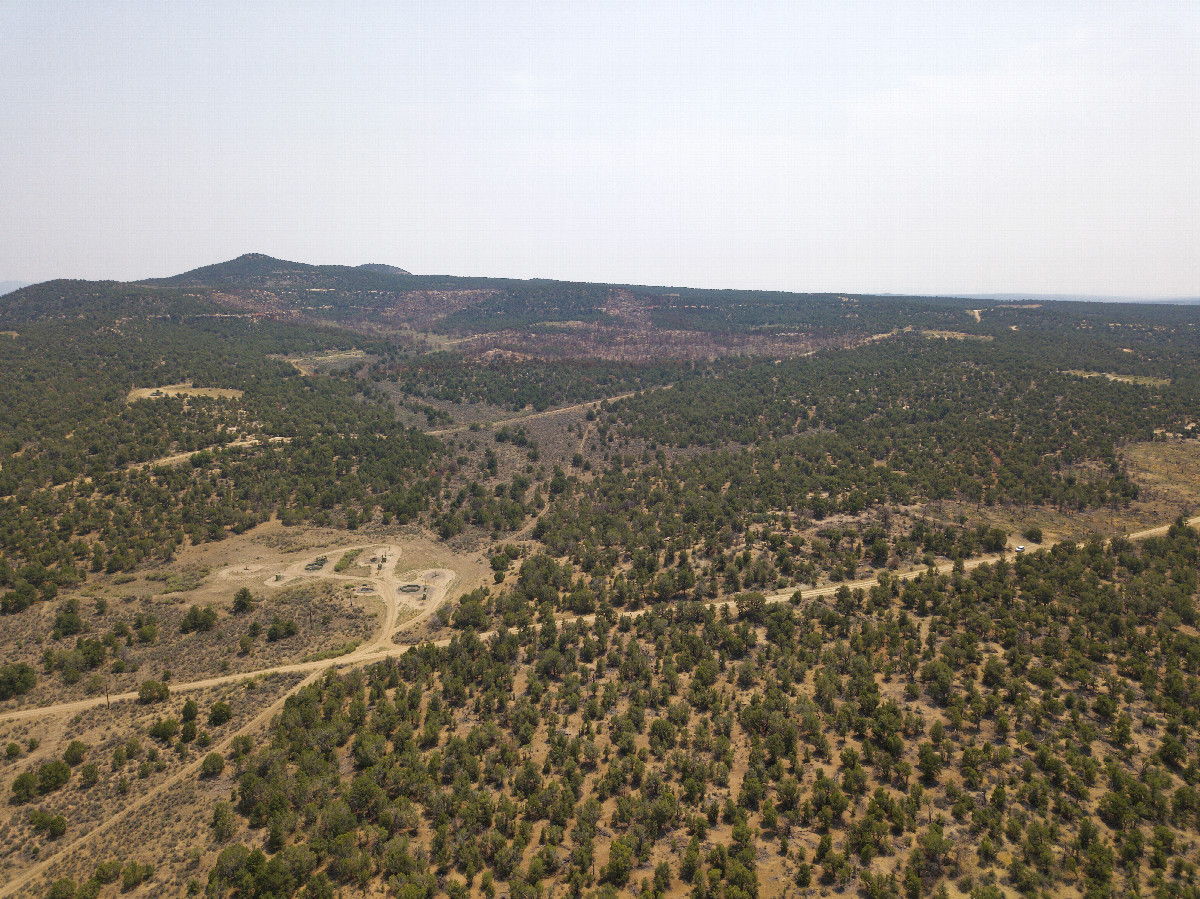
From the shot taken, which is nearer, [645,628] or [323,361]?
[645,628]

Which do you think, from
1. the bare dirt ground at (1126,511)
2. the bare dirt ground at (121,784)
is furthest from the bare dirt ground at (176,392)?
the bare dirt ground at (1126,511)

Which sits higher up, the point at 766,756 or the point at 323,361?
the point at 323,361

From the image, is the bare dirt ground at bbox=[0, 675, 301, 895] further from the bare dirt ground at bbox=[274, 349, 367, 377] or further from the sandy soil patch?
the sandy soil patch

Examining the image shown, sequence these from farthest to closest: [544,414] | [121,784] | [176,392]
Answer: [544,414] → [176,392] → [121,784]

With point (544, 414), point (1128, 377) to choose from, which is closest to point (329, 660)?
point (544, 414)

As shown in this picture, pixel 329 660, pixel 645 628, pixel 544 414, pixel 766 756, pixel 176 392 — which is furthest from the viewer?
pixel 544 414

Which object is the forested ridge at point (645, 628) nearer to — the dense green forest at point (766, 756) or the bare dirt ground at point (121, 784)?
the dense green forest at point (766, 756)

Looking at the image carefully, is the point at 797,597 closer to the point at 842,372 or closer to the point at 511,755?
the point at 511,755

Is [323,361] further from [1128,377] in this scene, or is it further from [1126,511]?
[1128,377]
